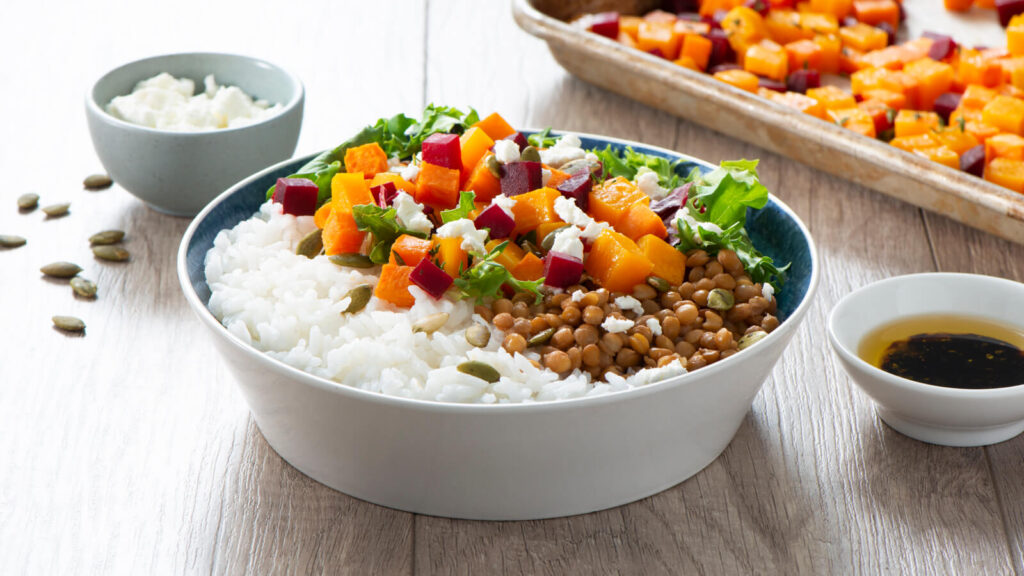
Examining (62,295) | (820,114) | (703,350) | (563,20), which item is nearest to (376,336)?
(703,350)

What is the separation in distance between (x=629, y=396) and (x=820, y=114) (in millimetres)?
1960

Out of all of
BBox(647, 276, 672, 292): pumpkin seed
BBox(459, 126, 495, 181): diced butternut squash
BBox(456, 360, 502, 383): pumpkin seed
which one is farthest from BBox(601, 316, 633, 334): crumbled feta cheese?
BBox(459, 126, 495, 181): diced butternut squash

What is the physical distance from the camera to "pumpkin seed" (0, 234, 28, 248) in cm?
300

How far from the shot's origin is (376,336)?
82.9 inches

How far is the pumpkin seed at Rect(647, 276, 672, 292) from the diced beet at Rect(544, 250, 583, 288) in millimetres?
150

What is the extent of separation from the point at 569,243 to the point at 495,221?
0.60ft

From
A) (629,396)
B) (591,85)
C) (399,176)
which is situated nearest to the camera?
(629,396)

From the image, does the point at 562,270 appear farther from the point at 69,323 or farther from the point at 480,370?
the point at 69,323

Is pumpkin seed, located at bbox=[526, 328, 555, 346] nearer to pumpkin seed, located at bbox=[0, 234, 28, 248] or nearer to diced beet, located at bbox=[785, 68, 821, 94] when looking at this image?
pumpkin seed, located at bbox=[0, 234, 28, 248]

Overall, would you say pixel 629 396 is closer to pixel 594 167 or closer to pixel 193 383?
pixel 594 167

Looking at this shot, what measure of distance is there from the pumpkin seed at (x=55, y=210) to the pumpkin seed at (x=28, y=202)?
0.04m

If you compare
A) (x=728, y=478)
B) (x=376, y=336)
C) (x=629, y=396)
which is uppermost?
(x=629, y=396)

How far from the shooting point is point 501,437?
5.98 feet

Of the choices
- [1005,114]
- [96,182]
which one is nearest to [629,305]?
[1005,114]
